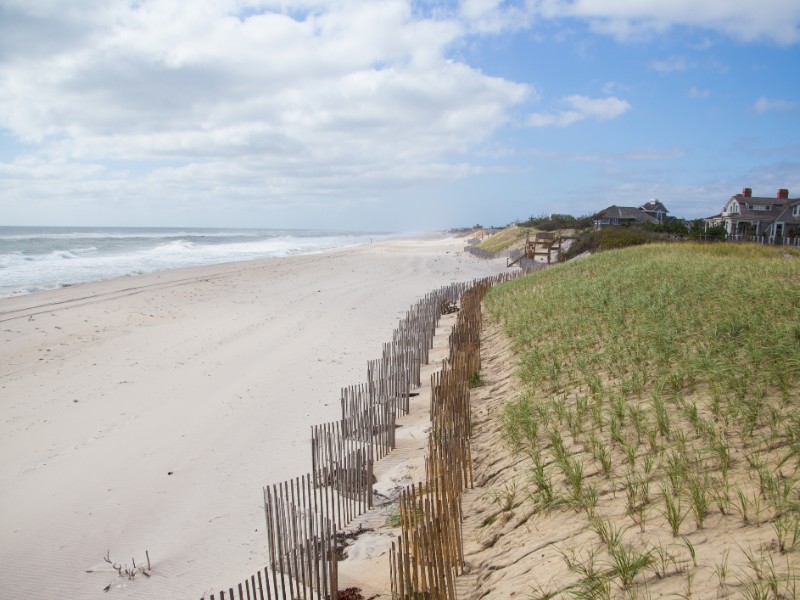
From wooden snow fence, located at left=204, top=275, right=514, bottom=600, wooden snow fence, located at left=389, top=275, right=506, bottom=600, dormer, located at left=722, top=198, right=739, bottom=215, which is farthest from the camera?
→ dormer, located at left=722, top=198, right=739, bottom=215

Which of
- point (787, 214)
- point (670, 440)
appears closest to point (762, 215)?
point (787, 214)

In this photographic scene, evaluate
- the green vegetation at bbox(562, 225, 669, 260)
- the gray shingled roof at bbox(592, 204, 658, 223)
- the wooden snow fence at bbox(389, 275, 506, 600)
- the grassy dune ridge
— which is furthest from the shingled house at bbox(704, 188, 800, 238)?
the wooden snow fence at bbox(389, 275, 506, 600)

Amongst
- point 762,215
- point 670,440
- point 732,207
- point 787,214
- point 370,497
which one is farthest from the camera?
point 732,207

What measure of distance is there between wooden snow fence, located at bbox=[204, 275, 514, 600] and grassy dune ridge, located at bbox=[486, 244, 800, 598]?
25.0 inches

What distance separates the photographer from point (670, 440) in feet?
14.8

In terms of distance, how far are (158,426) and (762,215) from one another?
2044 inches

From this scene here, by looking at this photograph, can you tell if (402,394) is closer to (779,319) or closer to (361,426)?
(361,426)

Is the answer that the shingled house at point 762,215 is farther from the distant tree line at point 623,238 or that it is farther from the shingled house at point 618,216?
the distant tree line at point 623,238

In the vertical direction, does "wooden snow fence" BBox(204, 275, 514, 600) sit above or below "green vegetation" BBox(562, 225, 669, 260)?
below

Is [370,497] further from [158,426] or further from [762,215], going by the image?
[762,215]

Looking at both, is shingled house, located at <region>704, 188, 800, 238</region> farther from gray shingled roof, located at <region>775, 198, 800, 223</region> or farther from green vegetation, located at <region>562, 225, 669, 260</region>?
green vegetation, located at <region>562, 225, 669, 260</region>

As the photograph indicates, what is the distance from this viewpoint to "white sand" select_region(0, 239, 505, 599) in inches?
206

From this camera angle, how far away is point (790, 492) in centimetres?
337

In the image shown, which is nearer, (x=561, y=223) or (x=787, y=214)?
(x=787, y=214)
